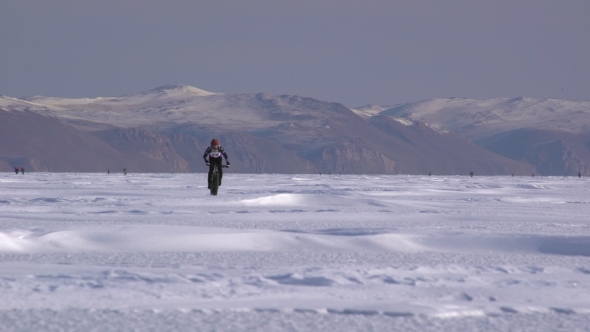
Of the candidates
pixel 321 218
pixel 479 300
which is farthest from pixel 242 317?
pixel 321 218

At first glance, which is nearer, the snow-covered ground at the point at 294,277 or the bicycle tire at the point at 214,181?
the snow-covered ground at the point at 294,277

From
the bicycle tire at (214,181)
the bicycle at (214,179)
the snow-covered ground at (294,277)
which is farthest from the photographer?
the bicycle tire at (214,181)

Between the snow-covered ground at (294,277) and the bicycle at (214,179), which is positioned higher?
the bicycle at (214,179)

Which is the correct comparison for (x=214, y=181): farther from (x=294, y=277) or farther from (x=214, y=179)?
(x=294, y=277)

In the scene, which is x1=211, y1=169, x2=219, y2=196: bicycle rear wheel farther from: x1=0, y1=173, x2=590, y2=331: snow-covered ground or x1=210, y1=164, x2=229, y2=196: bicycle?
x1=0, y1=173, x2=590, y2=331: snow-covered ground

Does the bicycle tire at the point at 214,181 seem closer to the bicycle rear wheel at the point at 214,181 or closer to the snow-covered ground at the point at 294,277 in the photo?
the bicycle rear wheel at the point at 214,181

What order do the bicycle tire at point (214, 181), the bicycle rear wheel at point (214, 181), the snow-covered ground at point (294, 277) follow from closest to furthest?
the snow-covered ground at point (294, 277), the bicycle tire at point (214, 181), the bicycle rear wheel at point (214, 181)

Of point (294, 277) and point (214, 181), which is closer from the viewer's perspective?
point (294, 277)

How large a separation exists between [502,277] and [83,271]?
3293 mm

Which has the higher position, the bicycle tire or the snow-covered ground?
the bicycle tire

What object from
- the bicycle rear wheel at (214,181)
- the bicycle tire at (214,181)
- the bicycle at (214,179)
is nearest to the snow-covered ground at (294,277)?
the bicycle at (214,179)

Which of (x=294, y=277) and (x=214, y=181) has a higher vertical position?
(x=214, y=181)

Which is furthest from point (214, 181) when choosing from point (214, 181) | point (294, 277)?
point (294, 277)

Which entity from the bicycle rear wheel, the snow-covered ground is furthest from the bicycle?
the snow-covered ground
